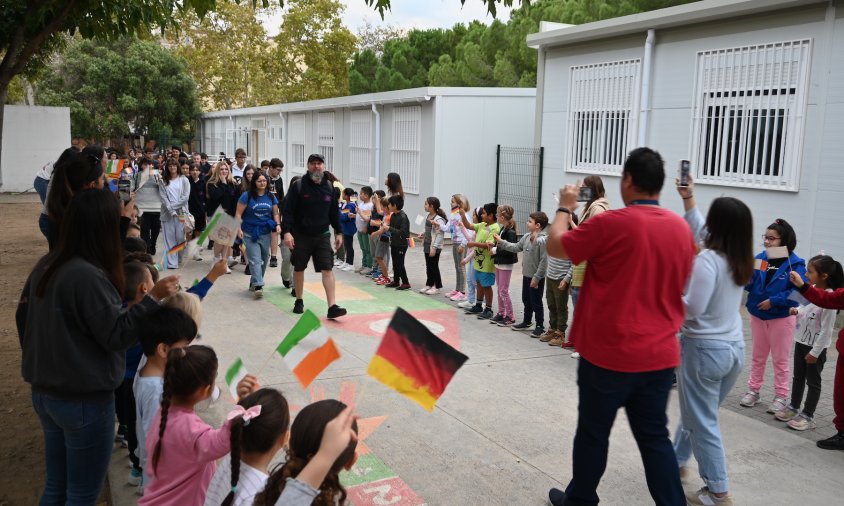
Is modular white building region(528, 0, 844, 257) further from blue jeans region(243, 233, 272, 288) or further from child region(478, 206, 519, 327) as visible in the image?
blue jeans region(243, 233, 272, 288)

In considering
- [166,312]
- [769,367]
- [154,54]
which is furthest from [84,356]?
[154,54]

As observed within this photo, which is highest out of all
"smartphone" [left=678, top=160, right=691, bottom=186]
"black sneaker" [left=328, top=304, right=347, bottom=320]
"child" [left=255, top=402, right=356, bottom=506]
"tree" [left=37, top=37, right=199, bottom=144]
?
"tree" [left=37, top=37, right=199, bottom=144]

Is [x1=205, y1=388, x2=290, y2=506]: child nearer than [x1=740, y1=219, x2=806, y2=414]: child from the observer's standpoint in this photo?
Yes

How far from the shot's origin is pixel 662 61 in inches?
470

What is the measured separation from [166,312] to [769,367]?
6047 millimetres

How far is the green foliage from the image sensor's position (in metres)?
23.1

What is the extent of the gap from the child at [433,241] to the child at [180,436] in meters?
7.21

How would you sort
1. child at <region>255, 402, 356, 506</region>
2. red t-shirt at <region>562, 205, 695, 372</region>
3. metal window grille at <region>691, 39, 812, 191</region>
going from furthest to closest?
metal window grille at <region>691, 39, 812, 191</region>
red t-shirt at <region>562, 205, 695, 372</region>
child at <region>255, 402, 356, 506</region>

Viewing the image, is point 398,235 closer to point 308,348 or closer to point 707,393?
point 707,393

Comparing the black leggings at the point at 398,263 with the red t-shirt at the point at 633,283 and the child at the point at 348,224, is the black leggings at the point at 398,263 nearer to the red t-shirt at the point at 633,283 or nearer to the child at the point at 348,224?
the child at the point at 348,224

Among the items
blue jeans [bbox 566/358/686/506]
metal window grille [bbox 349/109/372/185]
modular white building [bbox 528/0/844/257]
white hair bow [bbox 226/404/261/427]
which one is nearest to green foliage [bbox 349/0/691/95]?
modular white building [bbox 528/0/844/257]

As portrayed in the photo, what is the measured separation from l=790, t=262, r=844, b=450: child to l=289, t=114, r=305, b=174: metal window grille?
21.0 m

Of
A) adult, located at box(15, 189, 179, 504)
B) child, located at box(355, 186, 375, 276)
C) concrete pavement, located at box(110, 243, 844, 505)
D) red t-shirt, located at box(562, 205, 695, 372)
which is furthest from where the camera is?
child, located at box(355, 186, 375, 276)

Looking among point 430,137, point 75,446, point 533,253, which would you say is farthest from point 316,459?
point 430,137
